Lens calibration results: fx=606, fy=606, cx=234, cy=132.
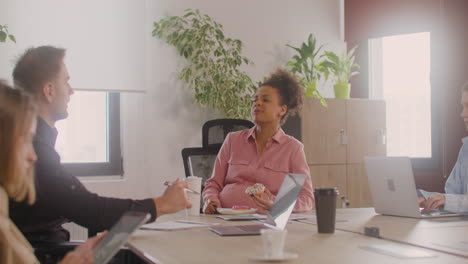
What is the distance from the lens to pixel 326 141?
5.19m

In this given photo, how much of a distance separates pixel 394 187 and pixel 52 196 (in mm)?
1410

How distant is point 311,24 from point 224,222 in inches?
140

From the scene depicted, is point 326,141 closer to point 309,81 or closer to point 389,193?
point 309,81

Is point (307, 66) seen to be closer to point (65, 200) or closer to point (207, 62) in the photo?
point (207, 62)

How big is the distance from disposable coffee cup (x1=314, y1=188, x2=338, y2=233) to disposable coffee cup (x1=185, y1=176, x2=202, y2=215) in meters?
0.67

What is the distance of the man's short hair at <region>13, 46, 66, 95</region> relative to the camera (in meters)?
2.26

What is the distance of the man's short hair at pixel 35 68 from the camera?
7.43 ft

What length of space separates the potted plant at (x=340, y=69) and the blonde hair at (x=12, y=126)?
427 centimetres

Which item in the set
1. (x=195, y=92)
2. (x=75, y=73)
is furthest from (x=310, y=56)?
(x=75, y=73)

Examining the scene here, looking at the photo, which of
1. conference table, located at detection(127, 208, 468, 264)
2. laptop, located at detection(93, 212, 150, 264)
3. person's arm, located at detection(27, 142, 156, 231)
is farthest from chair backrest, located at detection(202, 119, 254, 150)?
laptop, located at detection(93, 212, 150, 264)

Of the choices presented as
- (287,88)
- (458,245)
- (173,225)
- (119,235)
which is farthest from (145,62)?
(119,235)

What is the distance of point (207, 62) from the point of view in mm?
4797

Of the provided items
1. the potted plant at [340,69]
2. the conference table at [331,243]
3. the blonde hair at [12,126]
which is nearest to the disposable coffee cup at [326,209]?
the conference table at [331,243]

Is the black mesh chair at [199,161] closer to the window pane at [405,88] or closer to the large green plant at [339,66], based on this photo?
the large green plant at [339,66]
